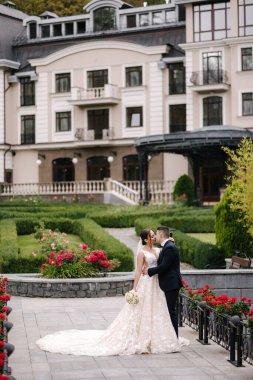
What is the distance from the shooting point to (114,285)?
16.3m

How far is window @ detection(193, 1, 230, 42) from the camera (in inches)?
1660

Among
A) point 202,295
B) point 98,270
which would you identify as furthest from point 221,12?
point 202,295

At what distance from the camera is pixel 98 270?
1700cm

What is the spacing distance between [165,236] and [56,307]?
4.79 meters

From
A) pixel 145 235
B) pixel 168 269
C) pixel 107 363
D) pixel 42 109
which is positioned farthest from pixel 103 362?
pixel 42 109

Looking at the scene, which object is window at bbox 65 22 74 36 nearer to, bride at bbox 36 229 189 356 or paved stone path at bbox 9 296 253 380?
paved stone path at bbox 9 296 253 380

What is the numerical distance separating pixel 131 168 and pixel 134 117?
3068mm

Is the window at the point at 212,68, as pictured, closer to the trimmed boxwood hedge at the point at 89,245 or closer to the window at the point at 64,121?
the window at the point at 64,121

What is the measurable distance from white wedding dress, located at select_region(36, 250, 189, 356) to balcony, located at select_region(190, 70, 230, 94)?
104 ft

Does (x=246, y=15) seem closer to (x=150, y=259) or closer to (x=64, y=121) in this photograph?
(x=64, y=121)

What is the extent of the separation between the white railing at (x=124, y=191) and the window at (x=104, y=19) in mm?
11983

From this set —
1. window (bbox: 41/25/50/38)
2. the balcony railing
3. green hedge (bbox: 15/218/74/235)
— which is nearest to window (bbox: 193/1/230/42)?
the balcony railing

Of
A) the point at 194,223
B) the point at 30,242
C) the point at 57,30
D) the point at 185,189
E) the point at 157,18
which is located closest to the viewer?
the point at 30,242

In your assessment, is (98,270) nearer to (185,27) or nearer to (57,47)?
(185,27)
